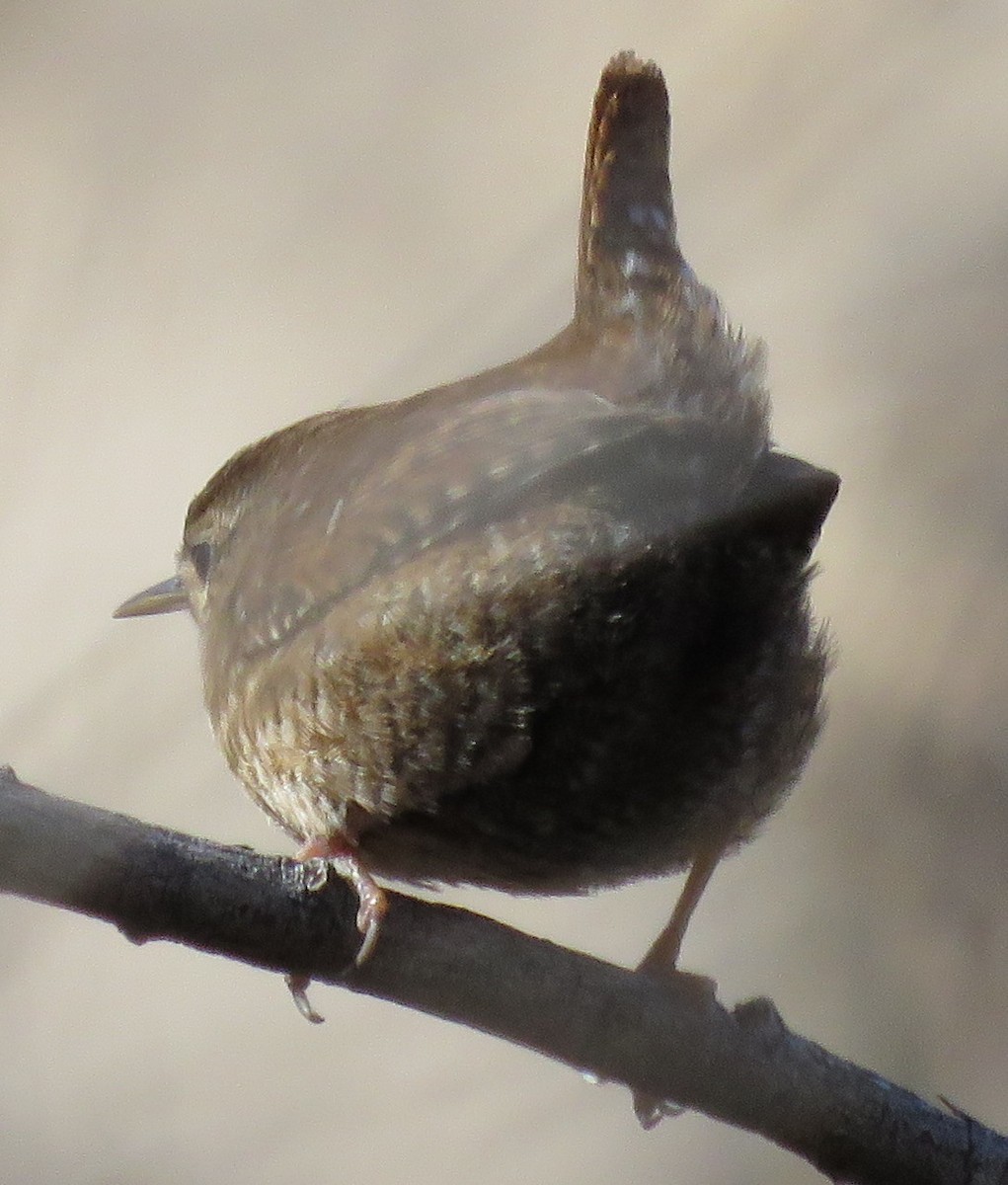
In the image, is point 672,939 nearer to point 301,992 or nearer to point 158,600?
point 301,992

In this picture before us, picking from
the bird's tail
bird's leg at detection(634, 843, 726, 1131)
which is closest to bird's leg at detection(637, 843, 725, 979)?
bird's leg at detection(634, 843, 726, 1131)

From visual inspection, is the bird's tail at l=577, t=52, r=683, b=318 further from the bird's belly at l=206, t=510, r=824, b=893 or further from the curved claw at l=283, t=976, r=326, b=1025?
the curved claw at l=283, t=976, r=326, b=1025

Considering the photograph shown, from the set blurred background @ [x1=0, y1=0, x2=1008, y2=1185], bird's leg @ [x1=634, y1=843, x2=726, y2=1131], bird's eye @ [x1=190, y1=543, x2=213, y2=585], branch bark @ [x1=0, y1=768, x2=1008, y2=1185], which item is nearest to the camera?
branch bark @ [x1=0, y1=768, x2=1008, y2=1185]

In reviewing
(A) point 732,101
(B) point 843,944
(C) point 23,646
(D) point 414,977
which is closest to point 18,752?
(C) point 23,646

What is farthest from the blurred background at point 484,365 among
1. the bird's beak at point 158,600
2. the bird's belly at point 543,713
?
the bird's belly at point 543,713

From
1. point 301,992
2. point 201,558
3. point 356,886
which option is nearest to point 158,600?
point 201,558
